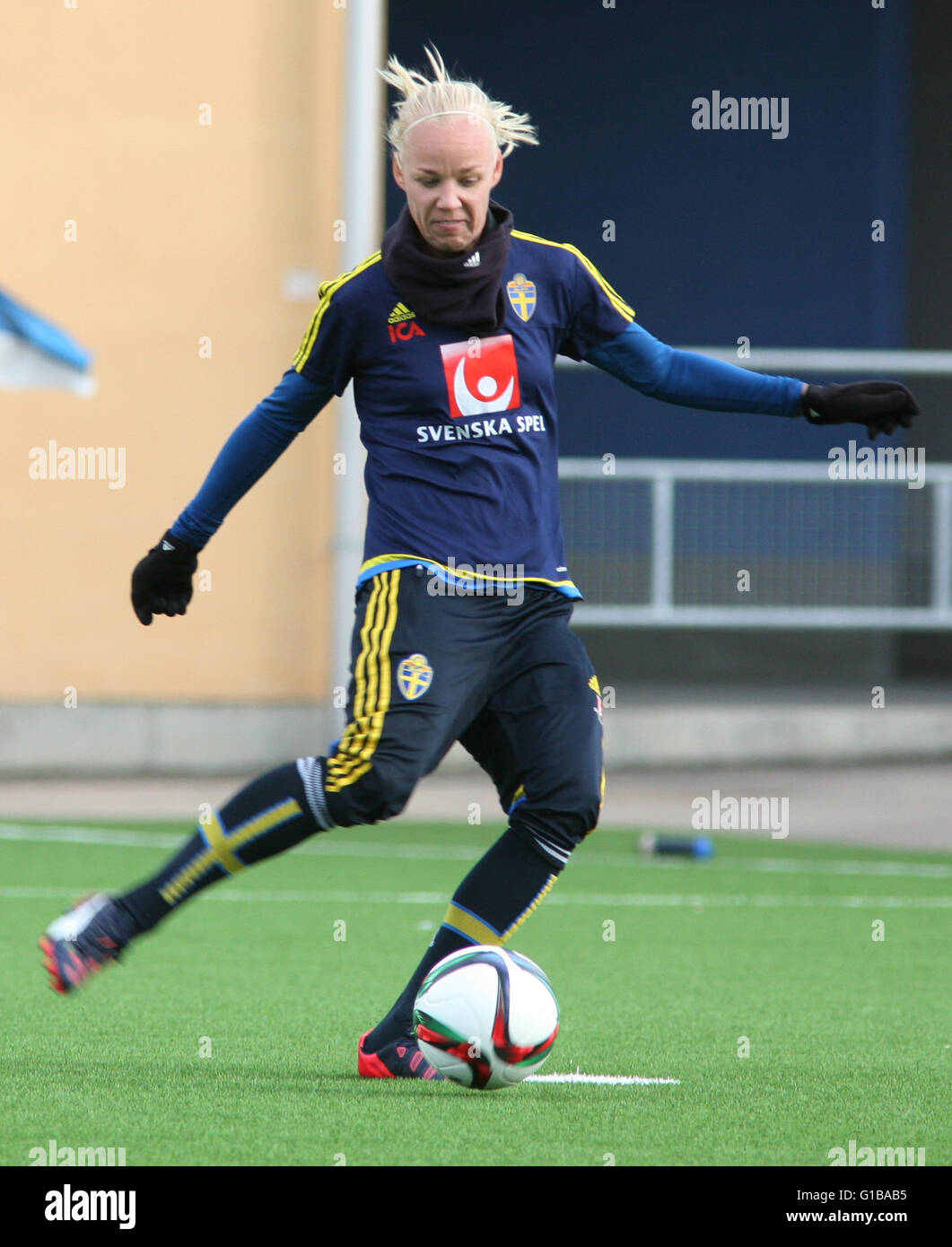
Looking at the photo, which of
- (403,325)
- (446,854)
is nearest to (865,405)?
(403,325)

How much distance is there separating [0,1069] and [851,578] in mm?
9261

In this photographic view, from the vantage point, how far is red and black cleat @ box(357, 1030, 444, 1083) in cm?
464

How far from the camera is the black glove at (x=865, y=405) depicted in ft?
15.3

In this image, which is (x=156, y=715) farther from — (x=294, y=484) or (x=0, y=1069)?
(x=0, y=1069)

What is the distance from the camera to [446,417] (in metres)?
4.50

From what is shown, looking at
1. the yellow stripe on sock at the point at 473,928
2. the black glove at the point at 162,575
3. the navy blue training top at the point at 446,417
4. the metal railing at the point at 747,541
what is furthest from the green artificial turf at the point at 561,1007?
the metal railing at the point at 747,541

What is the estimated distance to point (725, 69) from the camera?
17.3 meters

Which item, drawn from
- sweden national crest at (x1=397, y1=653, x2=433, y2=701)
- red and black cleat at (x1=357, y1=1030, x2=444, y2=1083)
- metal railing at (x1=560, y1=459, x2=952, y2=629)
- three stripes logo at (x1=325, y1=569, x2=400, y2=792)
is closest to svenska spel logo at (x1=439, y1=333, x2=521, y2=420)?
three stripes logo at (x1=325, y1=569, x2=400, y2=792)

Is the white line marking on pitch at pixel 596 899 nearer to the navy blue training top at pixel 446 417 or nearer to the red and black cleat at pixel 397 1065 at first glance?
the red and black cleat at pixel 397 1065

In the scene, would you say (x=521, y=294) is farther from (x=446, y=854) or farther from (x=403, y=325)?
(x=446, y=854)
